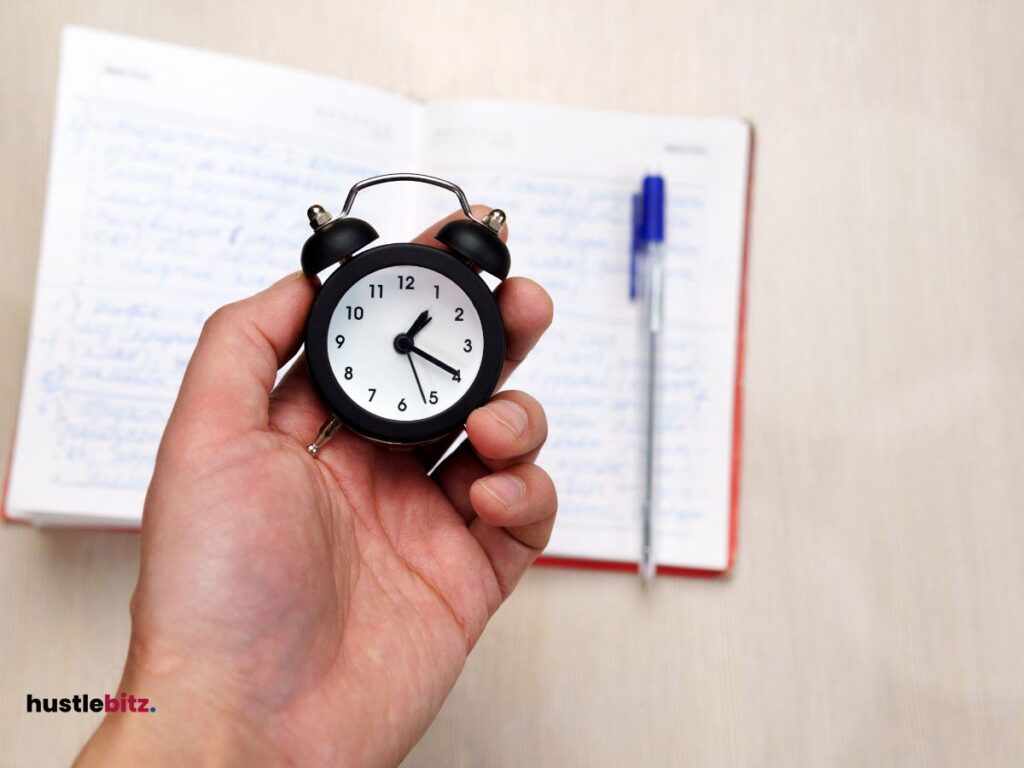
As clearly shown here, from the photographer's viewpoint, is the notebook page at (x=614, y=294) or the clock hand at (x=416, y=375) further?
the notebook page at (x=614, y=294)

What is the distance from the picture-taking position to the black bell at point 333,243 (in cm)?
88

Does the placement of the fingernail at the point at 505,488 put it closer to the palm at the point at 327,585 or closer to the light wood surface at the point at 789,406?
the palm at the point at 327,585

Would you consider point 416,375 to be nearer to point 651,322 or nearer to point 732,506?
point 651,322

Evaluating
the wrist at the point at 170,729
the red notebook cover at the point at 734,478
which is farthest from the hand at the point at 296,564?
the red notebook cover at the point at 734,478

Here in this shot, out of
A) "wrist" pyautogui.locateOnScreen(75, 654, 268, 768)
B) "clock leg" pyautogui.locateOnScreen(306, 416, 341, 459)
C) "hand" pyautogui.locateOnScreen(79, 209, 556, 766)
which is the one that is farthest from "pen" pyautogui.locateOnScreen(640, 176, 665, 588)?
"wrist" pyautogui.locateOnScreen(75, 654, 268, 768)

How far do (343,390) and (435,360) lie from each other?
11 centimetres

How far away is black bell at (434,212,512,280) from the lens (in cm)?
91

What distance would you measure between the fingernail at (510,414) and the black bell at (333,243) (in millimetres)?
223

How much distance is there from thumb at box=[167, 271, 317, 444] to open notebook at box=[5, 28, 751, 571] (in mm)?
367

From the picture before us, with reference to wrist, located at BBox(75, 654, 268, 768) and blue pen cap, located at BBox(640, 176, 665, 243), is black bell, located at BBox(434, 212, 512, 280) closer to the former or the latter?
blue pen cap, located at BBox(640, 176, 665, 243)

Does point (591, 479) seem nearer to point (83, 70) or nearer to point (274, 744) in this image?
point (274, 744)

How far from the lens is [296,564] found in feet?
2.69

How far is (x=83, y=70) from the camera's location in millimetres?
1213

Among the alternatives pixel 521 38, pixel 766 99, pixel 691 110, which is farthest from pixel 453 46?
pixel 766 99
